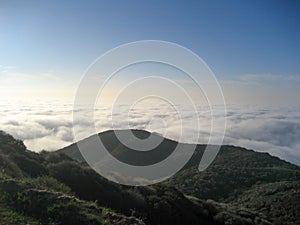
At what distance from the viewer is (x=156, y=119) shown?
2144 cm

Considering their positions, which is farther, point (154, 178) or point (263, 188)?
point (263, 188)

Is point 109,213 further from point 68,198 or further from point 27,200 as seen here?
point 27,200

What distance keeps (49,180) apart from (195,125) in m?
8.30

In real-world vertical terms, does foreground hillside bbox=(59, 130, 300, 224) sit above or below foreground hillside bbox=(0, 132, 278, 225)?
below

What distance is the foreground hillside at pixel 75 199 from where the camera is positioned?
11.3m

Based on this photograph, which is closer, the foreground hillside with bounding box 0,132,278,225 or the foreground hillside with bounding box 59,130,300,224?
the foreground hillside with bounding box 0,132,278,225

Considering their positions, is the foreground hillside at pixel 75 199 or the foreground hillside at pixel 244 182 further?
the foreground hillside at pixel 244 182

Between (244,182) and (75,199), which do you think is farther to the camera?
(244,182)

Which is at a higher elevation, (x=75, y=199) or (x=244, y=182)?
(x=75, y=199)

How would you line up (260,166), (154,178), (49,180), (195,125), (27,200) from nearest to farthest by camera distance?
(27,200), (49,180), (195,125), (154,178), (260,166)

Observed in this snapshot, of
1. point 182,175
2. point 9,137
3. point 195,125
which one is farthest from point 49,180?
point 182,175

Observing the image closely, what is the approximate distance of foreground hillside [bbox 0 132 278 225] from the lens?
444 inches

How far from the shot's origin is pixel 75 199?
1277cm

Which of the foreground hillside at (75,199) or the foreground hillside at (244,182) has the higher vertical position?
the foreground hillside at (75,199)
